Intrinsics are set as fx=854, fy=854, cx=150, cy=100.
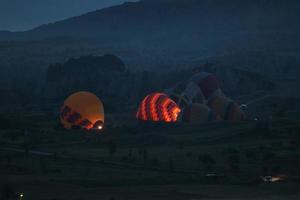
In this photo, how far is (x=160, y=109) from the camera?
64.6 metres

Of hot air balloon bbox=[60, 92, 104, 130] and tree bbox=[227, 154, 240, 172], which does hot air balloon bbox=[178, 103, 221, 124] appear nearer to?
hot air balloon bbox=[60, 92, 104, 130]

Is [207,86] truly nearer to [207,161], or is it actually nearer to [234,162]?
[207,161]

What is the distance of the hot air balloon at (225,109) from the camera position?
215 ft

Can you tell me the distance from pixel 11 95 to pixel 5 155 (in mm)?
54004

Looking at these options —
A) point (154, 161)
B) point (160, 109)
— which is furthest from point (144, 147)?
point (160, 109)

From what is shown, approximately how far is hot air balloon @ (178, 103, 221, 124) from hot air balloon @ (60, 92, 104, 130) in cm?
634

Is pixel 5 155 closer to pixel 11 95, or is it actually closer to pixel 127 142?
pixel 127 142

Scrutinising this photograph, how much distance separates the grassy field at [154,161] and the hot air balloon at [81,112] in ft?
3.98

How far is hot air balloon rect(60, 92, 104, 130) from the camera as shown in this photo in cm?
6125

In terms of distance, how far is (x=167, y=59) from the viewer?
7397 inches

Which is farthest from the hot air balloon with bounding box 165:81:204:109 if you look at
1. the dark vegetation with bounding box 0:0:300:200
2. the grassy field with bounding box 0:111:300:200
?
the grassy field with bounding box 0:111:300:200

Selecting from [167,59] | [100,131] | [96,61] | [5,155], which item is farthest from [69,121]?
[167,59]

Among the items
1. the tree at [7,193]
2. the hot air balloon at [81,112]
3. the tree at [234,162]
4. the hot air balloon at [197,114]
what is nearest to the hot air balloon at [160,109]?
the hot air balloon at [197,114]

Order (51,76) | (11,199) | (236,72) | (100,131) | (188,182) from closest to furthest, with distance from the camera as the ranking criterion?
(11,199) → (188,182) → (100,131) → (236,72) → (51,76)
